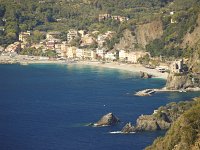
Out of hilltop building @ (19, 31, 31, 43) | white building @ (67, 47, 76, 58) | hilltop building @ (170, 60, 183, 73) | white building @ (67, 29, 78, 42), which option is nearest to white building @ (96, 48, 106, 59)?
white building @ (67, 47, 76, 58)

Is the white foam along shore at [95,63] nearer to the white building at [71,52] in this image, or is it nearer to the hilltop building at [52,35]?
the white building at [71,52]

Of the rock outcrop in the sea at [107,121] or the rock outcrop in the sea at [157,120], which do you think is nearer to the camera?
the rock outcrop in the sea at [157,120]

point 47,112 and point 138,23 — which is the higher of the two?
point 138,23

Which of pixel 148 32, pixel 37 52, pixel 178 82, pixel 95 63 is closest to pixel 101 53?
pixel 95 63

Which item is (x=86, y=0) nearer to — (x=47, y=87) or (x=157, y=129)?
(x=47, y=87)

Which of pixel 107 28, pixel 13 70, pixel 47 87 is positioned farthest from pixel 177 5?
pixel 47 87

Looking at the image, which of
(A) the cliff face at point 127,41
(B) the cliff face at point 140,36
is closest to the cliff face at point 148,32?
(B) the cliff face at point 140,36

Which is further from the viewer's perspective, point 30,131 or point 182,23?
point 182,23

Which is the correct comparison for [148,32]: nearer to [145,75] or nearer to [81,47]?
[81,47]
